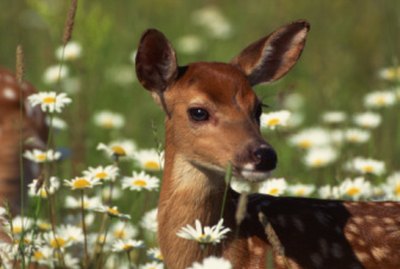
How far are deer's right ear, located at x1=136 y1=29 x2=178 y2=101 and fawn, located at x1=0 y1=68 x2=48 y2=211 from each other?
3.46 ft

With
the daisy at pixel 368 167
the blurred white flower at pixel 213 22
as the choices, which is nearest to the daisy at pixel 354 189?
the daisy at pixel 368 167

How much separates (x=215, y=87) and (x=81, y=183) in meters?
0.74

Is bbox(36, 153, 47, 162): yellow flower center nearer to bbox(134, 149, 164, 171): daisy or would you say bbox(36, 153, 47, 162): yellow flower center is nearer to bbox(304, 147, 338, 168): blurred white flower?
bbox(134, 149, 164, 171): daisy

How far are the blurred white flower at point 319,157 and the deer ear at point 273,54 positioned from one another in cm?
166

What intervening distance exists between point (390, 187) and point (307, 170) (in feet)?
3.37

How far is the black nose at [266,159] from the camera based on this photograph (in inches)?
203

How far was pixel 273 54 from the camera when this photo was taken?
607cm

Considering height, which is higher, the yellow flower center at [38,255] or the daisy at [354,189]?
the daisy at [354,189]

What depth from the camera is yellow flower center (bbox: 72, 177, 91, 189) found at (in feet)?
18.7

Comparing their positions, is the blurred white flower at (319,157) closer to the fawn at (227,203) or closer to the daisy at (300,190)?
the daisy at (300,190)

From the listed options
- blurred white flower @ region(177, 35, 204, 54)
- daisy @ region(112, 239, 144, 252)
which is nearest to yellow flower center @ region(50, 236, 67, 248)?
daisy @ region(112, 239, 144, 252)

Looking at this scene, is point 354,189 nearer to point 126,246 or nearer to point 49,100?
point 126,246

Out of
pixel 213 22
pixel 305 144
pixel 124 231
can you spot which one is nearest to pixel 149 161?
pixel 124 231

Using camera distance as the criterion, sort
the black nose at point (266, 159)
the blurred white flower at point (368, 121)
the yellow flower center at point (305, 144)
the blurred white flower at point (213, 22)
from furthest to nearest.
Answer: the blurred white flower at point (213, 22) < the blurred white flower at point (368, 121) < the yellow flower center at point (305, 144) < the black nose at point (266, 159)
